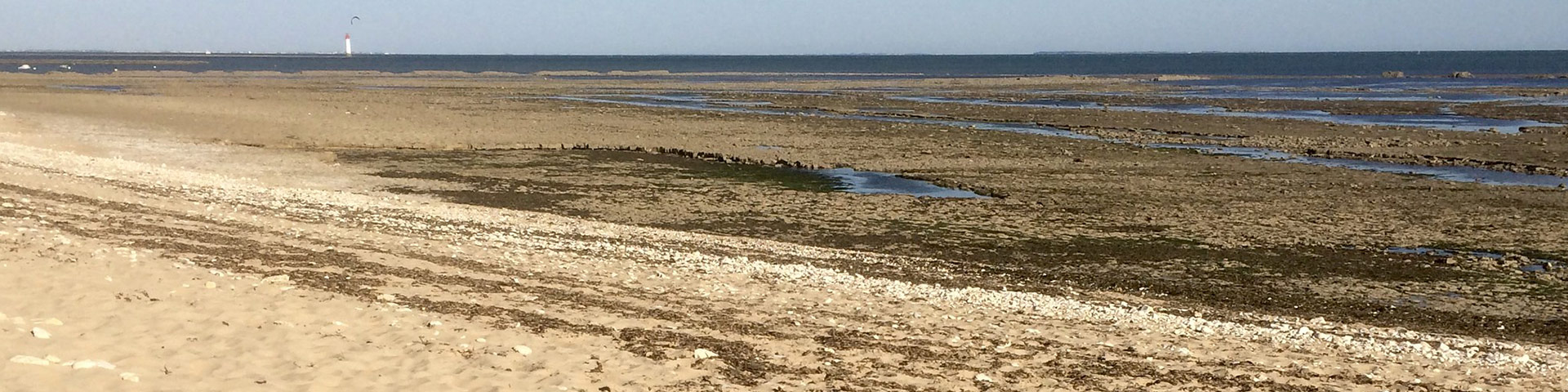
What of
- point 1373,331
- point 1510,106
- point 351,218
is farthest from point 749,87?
point 1373,331

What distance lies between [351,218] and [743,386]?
992 centimetres

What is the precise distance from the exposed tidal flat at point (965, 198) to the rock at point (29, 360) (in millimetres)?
3262

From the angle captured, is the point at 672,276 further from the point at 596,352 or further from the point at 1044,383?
the point at 1044,383

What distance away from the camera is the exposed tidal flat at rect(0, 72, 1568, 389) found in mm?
12883

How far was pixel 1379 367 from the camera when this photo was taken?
991cm

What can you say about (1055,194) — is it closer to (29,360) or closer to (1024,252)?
(1024,252)

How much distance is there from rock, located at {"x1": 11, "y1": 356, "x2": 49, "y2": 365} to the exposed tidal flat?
10.7ft

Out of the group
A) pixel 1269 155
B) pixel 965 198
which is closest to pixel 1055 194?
pixel 965 198

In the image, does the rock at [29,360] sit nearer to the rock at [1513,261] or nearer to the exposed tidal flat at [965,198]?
Answer: the exposed tidal flat at [965,198]

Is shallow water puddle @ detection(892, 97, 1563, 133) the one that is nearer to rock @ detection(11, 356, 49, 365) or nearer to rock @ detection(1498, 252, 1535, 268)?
rock @ detection(1498, 252, 1535, 268)

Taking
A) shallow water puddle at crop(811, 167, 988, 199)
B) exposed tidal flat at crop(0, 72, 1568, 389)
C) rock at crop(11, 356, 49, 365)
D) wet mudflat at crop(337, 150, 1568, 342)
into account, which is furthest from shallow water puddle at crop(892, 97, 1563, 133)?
rock at crop(11, 356, 49, 365)

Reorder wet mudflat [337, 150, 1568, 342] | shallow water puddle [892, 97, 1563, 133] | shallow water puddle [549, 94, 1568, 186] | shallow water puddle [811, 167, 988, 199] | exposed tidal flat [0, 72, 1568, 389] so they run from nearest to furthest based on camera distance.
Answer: exposed tidal flat [0, 72, 1568, 389], wet mudflat [337, 150, 1568, 342], shallow water puddle [811, 167, 988, 199], shallow water puddle [549, 94, 1568, 186], shallow water puddle [892, 97, 1563, 133]

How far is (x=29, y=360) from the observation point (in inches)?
306

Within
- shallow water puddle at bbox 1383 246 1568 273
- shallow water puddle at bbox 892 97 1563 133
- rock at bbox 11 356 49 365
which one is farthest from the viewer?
shallow water puddle at bbox 892 97 1563 133
